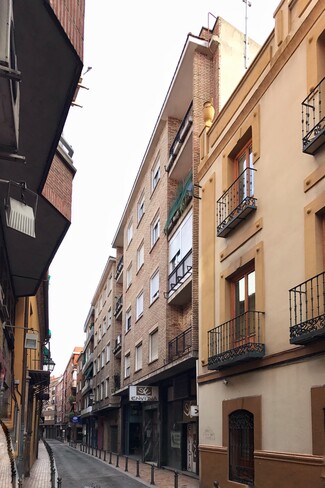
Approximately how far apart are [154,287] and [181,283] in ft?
18.0

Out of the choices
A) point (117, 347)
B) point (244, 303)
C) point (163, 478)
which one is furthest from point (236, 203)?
point (117, 347)

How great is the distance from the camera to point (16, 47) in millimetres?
6074

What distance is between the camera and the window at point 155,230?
25.6 meters

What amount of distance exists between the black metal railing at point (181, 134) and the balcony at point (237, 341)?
8319 millimetres

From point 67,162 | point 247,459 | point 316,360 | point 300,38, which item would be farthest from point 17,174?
point 247,459

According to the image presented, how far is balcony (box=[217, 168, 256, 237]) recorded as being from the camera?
43.6 ft

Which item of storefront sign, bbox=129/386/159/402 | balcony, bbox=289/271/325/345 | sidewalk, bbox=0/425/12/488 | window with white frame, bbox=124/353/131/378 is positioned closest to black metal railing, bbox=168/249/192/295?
storefront sign, bbox=129/386/159/402

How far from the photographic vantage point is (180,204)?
20.7m

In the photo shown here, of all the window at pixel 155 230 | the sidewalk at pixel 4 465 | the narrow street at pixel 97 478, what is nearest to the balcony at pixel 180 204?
the window at pixel 155 230

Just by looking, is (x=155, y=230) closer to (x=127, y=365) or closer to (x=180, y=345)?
(x=180, y=345)

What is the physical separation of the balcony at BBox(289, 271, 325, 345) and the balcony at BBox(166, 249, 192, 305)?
8635 millimetres

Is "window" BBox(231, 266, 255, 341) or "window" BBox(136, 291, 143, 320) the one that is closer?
"window" BBox(231, 266, 255, 341)

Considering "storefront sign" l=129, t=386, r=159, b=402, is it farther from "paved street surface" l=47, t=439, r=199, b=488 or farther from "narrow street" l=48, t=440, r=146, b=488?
"narrow street" l=48, t=440, r=146, b=488

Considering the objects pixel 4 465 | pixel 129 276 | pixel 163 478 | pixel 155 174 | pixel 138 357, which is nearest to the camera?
pixel 4 465
